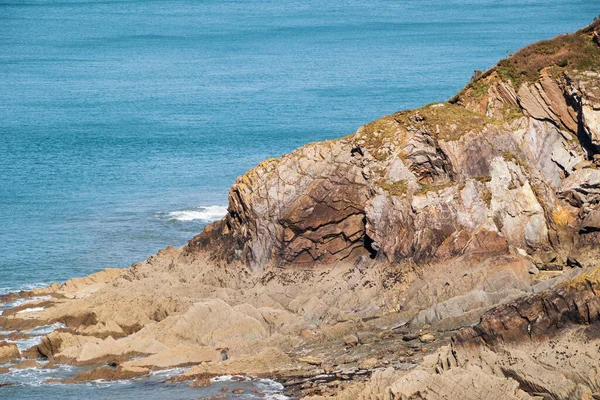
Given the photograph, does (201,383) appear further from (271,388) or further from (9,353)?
(9,353)

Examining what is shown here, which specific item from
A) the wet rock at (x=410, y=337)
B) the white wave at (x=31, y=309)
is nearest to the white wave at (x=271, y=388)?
the wet rock at (x=410, y=337)

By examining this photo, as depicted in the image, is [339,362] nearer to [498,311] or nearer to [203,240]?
[498,311]

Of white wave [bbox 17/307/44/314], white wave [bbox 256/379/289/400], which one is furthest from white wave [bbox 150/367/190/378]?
white wave [bbox 17/307/44/314]

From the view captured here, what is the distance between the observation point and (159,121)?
124 m

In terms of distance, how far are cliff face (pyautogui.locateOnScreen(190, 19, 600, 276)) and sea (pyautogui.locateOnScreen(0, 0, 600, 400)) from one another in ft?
43.1

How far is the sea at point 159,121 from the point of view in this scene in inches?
3029

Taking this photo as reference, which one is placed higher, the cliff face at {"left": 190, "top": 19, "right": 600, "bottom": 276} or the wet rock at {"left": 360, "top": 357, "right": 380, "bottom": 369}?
the cliff face at {"left": 190, "top": 19, "right": 600, "bottom": 276}

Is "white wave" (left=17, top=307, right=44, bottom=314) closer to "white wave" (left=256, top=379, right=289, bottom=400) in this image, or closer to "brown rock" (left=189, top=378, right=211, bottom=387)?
"brown rock" (left=189, top=378, right=211, bottom=387)

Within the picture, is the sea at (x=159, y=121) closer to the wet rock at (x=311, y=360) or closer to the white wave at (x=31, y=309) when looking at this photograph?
the wet rock at (x=311, y=360)

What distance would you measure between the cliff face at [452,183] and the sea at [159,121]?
13.1 metres

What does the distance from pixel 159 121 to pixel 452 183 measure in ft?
229

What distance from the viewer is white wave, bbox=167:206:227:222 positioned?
84.4 meters

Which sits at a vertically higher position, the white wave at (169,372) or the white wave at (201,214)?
the white wave at (169,372)

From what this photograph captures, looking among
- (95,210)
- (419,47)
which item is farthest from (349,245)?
(419,47)
